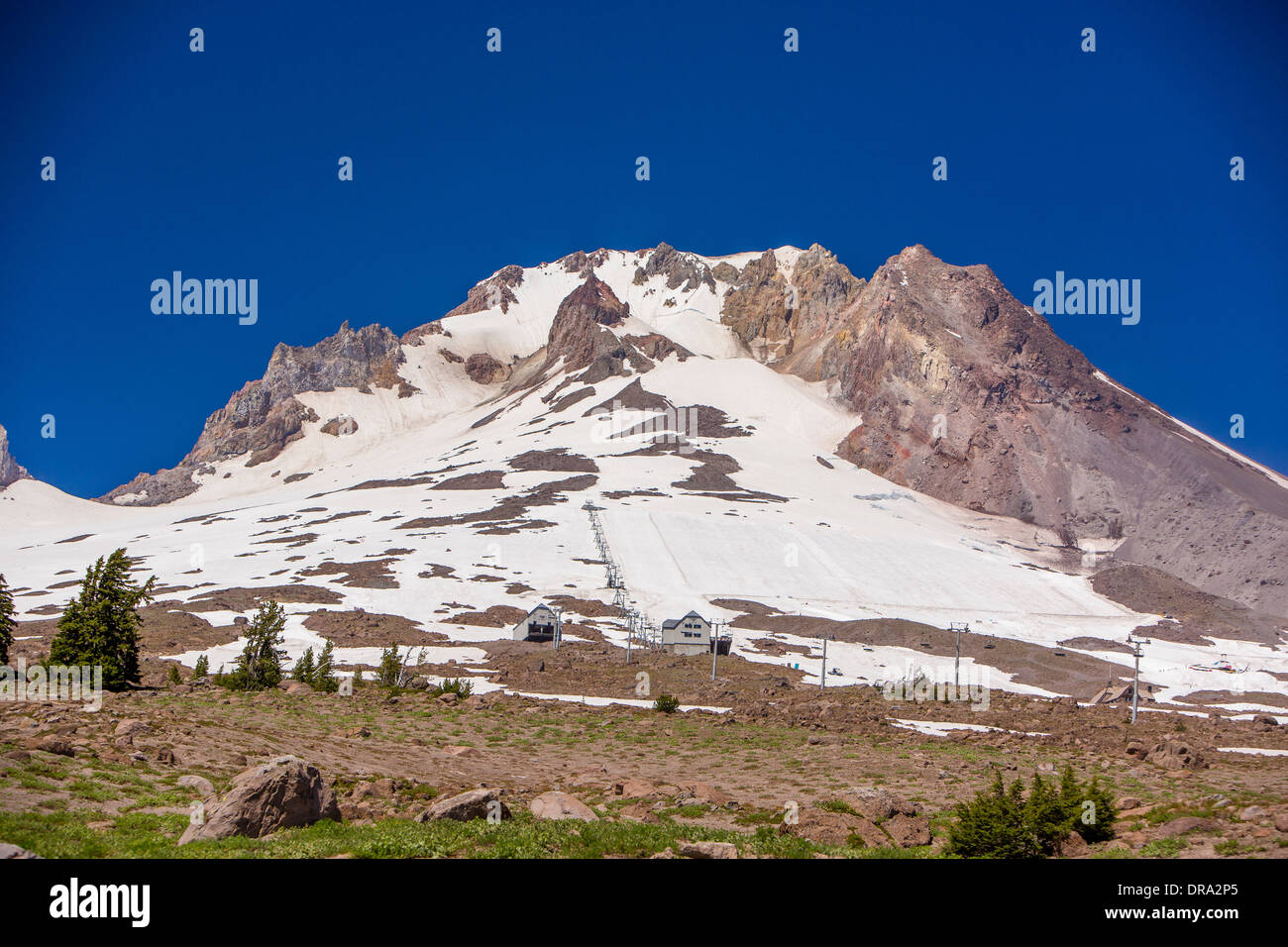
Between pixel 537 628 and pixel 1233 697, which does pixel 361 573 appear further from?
pixel 1233 697

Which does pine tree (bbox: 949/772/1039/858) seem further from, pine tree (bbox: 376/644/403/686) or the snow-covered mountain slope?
the snow-covered mountain slope

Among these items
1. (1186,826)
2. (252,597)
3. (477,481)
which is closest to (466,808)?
(1186,826)

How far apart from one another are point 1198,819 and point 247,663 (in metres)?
43.5

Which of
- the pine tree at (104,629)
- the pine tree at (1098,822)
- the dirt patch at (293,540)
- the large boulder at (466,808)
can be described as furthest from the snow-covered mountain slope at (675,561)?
the pine tree at (1098,822)

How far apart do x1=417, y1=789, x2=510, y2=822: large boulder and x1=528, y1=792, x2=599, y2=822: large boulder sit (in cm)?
96

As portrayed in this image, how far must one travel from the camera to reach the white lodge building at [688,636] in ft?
252

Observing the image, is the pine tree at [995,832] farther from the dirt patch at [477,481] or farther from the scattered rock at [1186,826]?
the dirt patch at [477,481]

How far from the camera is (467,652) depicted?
68.9 meters

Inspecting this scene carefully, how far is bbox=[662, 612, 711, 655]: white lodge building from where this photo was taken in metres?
76.8
